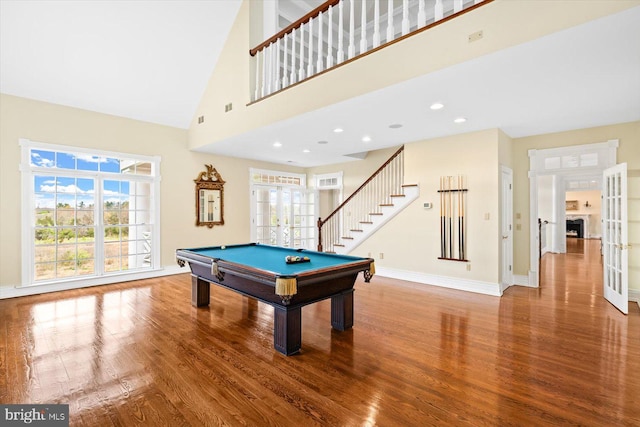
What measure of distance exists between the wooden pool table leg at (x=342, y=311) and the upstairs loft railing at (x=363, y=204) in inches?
129

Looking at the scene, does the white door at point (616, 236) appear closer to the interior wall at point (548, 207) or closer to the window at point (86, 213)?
the interior wall at point (548, 207)

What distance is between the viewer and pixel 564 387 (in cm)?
236

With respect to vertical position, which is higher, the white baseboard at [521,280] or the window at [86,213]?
the window at [86,213]

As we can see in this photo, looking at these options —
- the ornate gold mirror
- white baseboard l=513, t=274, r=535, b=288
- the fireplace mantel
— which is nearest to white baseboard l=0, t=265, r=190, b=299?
the ornate gold mirror

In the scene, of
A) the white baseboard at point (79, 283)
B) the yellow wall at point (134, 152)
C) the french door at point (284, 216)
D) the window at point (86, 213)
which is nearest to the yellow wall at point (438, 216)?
the french door at point (284, 216)

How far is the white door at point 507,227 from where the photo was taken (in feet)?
17.4

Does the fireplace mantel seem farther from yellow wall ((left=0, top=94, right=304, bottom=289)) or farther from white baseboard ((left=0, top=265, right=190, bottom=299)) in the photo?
white baseboard ((left=0, top=265, right=190, bottom=299))

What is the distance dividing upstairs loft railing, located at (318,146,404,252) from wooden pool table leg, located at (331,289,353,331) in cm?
328

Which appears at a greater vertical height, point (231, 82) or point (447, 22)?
point (231, 82)

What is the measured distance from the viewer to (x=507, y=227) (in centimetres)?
547

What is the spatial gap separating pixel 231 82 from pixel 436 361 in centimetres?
550

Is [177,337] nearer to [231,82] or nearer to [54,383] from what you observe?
[54,383]

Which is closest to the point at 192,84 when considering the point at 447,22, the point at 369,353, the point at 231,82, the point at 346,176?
the point at 231,82

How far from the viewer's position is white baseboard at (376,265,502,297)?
508 cm
